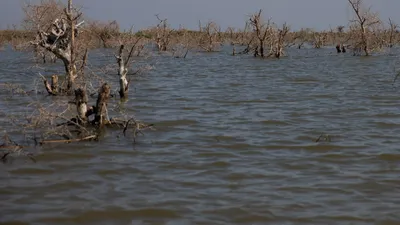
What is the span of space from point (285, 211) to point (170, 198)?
1.42 m

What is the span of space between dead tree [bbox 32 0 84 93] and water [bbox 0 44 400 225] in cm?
196

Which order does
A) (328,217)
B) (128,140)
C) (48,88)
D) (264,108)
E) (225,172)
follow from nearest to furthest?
(328,217) < (225,172) < (128,140) < (264,108) < (48,88)

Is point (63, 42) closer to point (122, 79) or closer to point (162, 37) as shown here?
point (122, 79)

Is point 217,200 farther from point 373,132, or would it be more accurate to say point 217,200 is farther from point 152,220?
point 373,132

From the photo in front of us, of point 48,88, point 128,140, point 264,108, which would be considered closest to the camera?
point 128,140

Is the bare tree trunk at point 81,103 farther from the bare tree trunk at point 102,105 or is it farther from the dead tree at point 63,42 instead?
the dead tree at point 63,42

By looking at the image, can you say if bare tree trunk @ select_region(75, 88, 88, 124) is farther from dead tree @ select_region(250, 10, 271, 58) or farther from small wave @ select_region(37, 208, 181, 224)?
dead tree @ select_region(250, 10, 271, 58)

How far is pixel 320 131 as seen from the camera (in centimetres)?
1042

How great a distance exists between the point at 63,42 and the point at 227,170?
9416 millimetres

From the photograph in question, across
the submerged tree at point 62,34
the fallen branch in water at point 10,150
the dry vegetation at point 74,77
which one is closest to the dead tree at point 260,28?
the dry vegetation at point 74,77

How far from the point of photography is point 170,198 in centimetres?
667

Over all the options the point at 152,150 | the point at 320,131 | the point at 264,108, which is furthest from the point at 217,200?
the point at 264,108

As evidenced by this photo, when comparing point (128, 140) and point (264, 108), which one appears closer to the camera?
point (128, 140)

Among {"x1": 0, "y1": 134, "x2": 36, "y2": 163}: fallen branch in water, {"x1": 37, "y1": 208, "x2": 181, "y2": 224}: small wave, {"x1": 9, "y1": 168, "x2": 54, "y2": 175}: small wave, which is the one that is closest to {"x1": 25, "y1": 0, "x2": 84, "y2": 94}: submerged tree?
{"x1": 0, "y1": 134, "x2": 36, "y2": 163}: fallen branch in water
